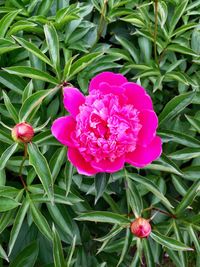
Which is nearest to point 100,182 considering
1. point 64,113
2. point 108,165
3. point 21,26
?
point 108,165

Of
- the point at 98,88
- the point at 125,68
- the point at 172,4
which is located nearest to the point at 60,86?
the point at 98,88

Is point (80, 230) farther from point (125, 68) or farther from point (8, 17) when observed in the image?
point (8, 17)

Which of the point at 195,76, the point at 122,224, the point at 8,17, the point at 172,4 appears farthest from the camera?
the point at 172,4

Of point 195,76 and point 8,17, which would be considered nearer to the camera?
point 8,17

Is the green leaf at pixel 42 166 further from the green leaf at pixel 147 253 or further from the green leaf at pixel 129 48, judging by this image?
the green leaf at pixel 129 48

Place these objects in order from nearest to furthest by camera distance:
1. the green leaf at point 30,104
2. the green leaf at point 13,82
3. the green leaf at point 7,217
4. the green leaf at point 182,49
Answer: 1. the green leaf at point 30,104
2. the green leaf at point 7,217
3. the green leaf at point 13,82
4. the green leaf at point 182,49

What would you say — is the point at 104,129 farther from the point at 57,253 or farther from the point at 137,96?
the point at 57,253

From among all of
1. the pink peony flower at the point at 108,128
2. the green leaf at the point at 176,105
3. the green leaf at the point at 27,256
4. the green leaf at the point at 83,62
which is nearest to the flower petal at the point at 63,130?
the pink peony flower at the point at 108,128
